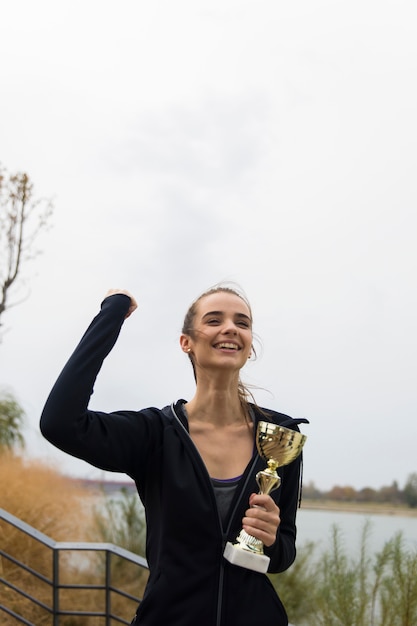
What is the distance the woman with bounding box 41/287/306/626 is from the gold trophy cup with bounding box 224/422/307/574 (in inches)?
1.0

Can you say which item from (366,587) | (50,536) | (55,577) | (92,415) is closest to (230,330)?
(92,415)

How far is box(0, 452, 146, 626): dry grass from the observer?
15.6 feet

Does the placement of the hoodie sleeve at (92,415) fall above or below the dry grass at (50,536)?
above

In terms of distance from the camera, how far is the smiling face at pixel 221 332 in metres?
1.49

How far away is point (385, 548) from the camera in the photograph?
158 inches

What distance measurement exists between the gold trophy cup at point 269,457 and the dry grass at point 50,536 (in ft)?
11.7

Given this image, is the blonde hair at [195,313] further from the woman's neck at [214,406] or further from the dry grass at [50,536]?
the dry grass at [50,536]

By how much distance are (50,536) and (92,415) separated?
397cm

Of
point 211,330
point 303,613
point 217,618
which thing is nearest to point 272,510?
point 217,618

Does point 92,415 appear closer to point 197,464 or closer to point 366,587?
point 197,464

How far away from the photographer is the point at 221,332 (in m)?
1.49

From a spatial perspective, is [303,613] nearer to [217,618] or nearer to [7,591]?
[7,591]

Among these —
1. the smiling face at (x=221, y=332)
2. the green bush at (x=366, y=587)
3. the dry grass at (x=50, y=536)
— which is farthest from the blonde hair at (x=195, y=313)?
the dry grass at (x=50, y=536)

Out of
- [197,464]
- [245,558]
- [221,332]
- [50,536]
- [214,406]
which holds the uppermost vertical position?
[221,332]
